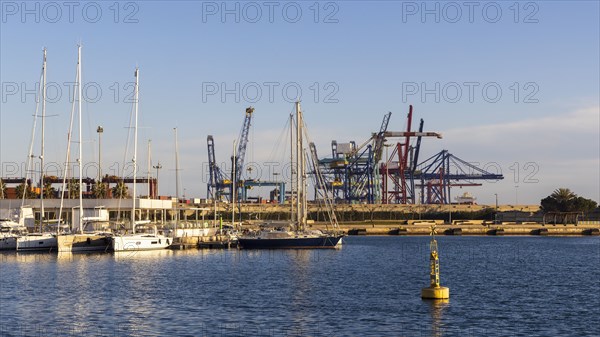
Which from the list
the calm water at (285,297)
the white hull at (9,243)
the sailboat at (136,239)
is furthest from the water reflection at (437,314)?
the white hull at (9,243)

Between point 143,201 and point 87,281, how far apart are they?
66.0 m

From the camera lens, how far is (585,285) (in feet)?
219

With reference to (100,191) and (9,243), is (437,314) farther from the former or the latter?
(100,191)

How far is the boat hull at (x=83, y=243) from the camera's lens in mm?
94000

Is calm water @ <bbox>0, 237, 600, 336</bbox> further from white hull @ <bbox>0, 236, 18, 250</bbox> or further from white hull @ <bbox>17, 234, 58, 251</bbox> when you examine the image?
white hull @ <bbox>0, 236, 18, 250</bbox>

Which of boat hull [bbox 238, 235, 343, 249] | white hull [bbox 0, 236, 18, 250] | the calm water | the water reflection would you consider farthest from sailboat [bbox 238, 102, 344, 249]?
the water reflection

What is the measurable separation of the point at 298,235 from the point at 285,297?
48.4 meters

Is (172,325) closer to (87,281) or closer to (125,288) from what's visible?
(125,288)

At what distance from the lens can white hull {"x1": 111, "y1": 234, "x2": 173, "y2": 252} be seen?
3755 inches

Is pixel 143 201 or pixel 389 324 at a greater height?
pixel 143 201

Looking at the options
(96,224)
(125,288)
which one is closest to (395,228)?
(96,224)

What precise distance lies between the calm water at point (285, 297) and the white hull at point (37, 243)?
133 inches

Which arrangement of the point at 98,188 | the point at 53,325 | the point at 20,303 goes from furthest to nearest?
1. the point at 98,188
2. the point at 20,303
3. the point at 53,325

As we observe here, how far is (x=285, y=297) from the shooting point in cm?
5622
